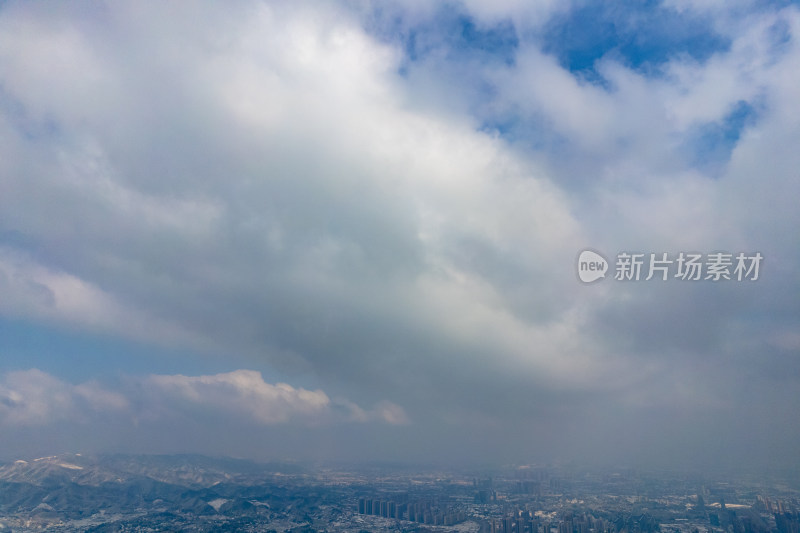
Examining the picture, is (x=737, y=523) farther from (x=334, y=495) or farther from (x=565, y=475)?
(x=334, y=495)

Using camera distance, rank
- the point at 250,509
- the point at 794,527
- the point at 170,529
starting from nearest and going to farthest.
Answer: the point at 794,527, the point at 170,529, the point at 250,509

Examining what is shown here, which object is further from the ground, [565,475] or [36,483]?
[565,475]

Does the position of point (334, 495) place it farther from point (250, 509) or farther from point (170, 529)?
point (170, 529)

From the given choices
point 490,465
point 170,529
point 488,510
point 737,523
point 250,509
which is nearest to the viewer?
point 737,523

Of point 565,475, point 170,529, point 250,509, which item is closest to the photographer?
point 170,529

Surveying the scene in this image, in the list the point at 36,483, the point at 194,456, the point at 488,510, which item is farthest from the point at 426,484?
the point at 36,483

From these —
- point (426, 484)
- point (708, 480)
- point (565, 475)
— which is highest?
point (708, 480)

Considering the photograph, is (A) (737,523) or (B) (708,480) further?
(B) (708,480)

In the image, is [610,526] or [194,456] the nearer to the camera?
Answer: [610,526]

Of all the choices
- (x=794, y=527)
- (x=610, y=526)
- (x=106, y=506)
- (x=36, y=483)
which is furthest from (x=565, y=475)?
(x=36, y=483)
